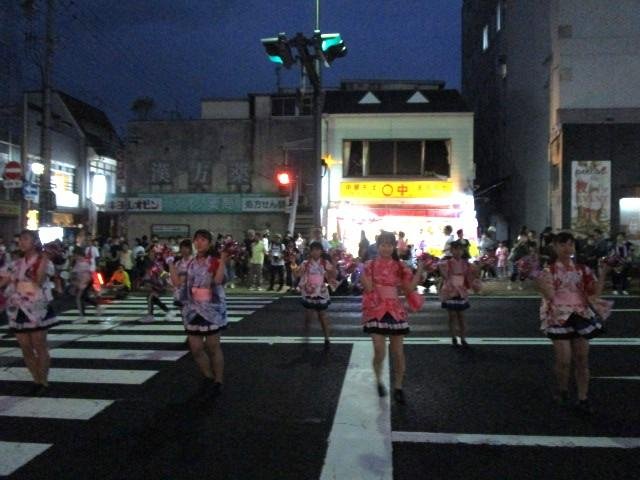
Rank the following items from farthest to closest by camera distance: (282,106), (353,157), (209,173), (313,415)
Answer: (282,106), (209,173), (353,157), (313,415)

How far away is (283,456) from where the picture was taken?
5.30m

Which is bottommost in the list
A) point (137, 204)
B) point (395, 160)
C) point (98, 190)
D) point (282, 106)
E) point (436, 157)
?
point (137, 204)

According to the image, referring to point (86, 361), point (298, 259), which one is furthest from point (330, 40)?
point (86, 361)

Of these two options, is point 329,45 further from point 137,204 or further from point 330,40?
point 137,204

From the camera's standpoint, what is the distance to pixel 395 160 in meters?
27.3

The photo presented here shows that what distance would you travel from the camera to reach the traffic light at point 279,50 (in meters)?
14.9

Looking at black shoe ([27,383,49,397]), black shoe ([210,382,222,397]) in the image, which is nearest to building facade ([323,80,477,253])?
black shoe ([210,382,222,397])

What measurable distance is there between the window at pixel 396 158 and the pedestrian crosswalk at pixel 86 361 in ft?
44.6

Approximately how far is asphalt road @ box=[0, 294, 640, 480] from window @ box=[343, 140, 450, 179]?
16.9 meters

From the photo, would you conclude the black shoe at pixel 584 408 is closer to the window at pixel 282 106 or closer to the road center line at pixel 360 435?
the road center line at pixel 360 435

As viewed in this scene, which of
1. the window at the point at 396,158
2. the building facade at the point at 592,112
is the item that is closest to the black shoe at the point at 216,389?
the building facade at the point at 592,112

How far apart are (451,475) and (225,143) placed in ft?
89.4

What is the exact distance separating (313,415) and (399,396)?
103cm

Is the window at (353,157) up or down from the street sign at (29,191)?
up
